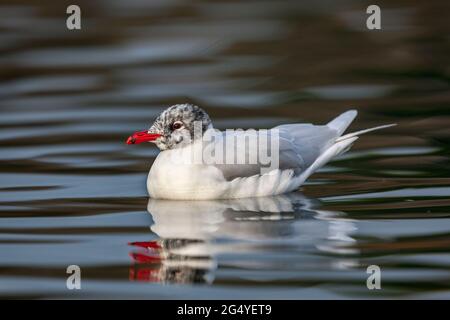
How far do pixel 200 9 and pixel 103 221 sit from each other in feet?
41.2

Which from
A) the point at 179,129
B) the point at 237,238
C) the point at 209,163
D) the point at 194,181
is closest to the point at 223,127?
the point at 179,129

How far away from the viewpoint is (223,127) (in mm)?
14820

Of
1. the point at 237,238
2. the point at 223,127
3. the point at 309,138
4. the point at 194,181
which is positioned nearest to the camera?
the point at 237,238

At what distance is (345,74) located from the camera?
58.6 feet

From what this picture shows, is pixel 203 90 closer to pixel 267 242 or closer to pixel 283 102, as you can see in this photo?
pixel 283 102

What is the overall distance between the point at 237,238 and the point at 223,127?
4995 millimetres

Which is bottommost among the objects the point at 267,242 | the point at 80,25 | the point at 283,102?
the point at 267,242

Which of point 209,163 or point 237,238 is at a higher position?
point 209,163

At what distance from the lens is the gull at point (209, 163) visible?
11.4 meters

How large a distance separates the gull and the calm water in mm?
146

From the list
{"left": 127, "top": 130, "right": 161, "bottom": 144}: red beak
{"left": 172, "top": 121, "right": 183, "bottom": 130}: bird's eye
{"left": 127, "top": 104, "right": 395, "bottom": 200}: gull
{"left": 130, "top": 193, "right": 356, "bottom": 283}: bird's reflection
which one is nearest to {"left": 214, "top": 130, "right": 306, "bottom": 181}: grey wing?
{"left": 127, "top": 104, "right": 395, "bottom": 200}: gull

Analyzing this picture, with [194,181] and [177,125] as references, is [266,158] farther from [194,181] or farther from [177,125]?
[177,125]

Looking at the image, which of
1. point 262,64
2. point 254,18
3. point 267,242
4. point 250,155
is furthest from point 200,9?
point 267,242

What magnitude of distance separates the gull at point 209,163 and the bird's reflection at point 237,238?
107 millimetres
